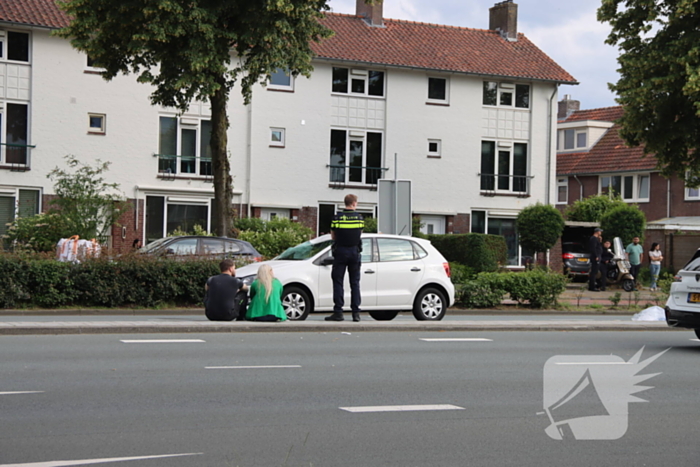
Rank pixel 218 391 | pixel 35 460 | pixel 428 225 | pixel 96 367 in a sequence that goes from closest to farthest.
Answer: pixel 35 460 < pixel 218 391 < pixel 96 367 < pixel 428 225

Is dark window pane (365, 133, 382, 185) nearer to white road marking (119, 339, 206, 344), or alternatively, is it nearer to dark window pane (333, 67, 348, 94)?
dark window pane (333, 67, 348, 94)

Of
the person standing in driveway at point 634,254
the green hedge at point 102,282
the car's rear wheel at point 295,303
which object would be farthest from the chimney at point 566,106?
the car's rear wheel at point 295,303

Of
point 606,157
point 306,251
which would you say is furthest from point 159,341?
point 606,157

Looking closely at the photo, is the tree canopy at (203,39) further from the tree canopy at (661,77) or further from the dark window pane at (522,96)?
the dark window pane at (522,96)

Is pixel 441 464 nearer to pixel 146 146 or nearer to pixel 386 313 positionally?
pixel 386 313

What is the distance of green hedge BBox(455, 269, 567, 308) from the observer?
23.4m

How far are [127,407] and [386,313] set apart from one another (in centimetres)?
1071

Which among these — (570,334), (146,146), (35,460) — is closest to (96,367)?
(35,460)

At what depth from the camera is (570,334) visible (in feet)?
52.8

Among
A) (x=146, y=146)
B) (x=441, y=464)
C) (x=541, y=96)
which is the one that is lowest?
(x=441, y=464)

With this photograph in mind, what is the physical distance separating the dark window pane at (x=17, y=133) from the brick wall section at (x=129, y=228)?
157 inches

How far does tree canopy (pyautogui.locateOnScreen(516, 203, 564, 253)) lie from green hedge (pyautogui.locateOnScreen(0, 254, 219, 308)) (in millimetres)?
17696

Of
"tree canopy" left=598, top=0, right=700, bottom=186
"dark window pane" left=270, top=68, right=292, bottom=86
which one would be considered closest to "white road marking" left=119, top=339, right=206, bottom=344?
"tree canopy" left=598, top=0, right=700, bottom=186

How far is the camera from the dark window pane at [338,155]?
128 ft
